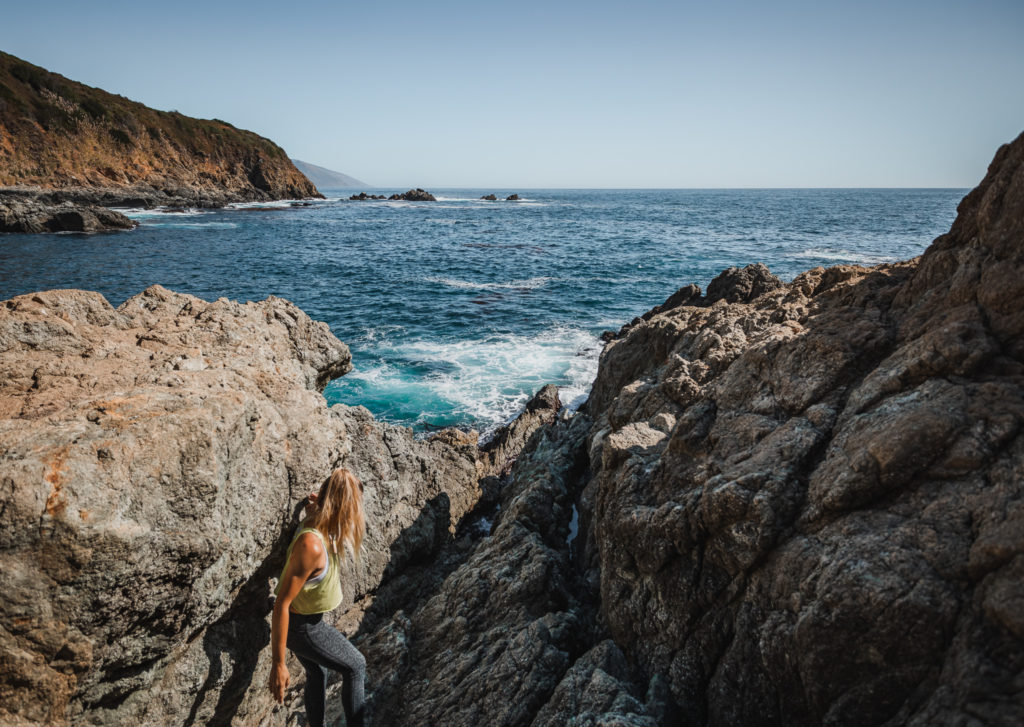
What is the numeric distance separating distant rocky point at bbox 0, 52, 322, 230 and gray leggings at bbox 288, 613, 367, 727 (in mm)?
64039

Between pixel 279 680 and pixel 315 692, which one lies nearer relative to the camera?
pixel 279 680

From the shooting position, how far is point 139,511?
12.9ft

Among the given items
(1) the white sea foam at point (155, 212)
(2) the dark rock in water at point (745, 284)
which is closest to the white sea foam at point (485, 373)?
(2) the dark rock in water at point (745, 284)

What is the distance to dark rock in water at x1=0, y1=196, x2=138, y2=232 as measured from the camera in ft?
157

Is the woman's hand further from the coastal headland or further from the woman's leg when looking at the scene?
the coastal headland

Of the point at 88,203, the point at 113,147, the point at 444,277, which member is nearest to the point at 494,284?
the point at 444,277

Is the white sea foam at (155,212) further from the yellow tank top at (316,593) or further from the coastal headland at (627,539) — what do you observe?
the yellow tank top at (316,593)

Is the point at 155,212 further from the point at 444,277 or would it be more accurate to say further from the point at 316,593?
the point at 316,593

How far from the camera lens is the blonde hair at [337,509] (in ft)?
15.1

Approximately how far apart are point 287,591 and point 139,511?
1.36m

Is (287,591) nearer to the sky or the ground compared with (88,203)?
nearer to the ground

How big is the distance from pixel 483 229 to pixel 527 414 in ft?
198

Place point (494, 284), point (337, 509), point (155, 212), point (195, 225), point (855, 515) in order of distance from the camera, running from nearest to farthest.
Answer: point (855, 515) < point (337, 509) < point (494, 284) < point (195, 225) < point (155, 212)

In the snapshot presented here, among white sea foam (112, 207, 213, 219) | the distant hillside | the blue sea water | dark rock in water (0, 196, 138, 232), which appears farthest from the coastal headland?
the distant hillside
